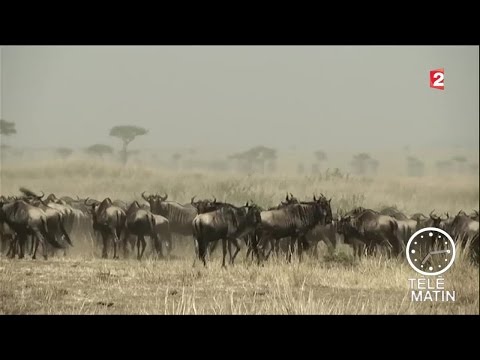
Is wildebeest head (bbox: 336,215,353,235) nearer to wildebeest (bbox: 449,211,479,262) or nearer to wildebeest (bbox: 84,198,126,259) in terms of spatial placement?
wildebeest (bbox: 449,211,479,262)

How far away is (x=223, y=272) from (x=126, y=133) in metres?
2.02

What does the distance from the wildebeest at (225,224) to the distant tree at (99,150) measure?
1.36 m

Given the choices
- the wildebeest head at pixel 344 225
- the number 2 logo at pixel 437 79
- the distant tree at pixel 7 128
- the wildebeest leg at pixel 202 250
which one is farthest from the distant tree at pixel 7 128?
the number 2 logo at pixel 437 79

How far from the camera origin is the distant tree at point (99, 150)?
7246 millimetres

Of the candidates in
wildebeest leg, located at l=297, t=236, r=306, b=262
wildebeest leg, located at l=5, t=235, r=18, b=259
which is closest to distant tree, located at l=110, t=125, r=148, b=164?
wildebeest leg, located at l=5, t=235, r=18, b=259

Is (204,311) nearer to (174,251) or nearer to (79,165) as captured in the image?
(174,251)

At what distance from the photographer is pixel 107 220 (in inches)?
317

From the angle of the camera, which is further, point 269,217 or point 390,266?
point 269,217

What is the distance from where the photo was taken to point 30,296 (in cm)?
648

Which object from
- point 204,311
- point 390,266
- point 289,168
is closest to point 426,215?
point 390,266

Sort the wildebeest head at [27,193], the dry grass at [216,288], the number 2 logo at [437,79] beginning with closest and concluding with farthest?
the dry grass at [216,288], the number 2 logo at [437,79], the wildebeest head at [27,193]

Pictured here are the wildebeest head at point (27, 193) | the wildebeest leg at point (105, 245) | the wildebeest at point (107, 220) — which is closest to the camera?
the wildebeest head at point (27, 193)

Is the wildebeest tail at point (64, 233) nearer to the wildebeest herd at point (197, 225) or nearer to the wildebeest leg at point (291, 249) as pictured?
the wildebeest herd at point (197, 225)

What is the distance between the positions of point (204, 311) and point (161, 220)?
6.14 feet
